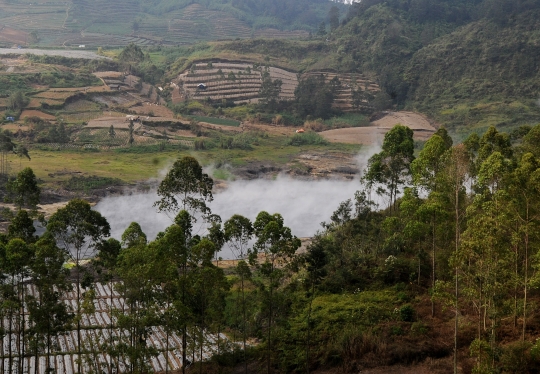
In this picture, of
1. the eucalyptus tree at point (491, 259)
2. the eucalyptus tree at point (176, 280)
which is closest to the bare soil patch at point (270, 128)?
the eucalyptus tree at point (176, 280)

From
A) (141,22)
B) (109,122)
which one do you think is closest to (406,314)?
(109,122)

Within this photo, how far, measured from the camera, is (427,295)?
79.6 feet

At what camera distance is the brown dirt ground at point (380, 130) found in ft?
220

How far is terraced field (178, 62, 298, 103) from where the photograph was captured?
267ft

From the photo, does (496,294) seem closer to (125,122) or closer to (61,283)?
(61,283)

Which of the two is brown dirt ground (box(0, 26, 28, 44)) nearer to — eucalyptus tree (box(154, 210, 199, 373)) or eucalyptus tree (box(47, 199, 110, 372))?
eucalyptus tree (box(47, 199, 110, 372))

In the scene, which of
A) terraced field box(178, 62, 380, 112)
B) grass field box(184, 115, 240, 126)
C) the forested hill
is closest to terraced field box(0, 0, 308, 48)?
the forested hill

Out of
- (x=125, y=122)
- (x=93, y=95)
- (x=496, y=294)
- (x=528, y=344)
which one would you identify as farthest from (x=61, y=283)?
(x=93, y=95)

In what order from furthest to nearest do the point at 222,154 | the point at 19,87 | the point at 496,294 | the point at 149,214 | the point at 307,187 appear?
the point at 19,87 → the point at 222,154 → the point at 307,187 → the point at 149,214 → the point at 496,294

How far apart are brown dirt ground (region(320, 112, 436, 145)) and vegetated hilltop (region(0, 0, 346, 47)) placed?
186ft

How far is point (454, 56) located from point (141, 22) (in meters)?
71.8

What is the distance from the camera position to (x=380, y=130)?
70812 millimetres

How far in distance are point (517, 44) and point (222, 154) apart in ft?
145

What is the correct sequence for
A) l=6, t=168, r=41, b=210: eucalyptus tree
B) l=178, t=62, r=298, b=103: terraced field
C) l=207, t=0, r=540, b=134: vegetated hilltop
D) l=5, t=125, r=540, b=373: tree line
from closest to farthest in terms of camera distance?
l=5, t=125, r=540, b=373: tree line < l=6, t=168, r=41, b=210: eucalyptus tree < l=207, t=0, r=540, b=134: vegetated hilltop < l=178, t=62, r=298, b=103: terraced field
